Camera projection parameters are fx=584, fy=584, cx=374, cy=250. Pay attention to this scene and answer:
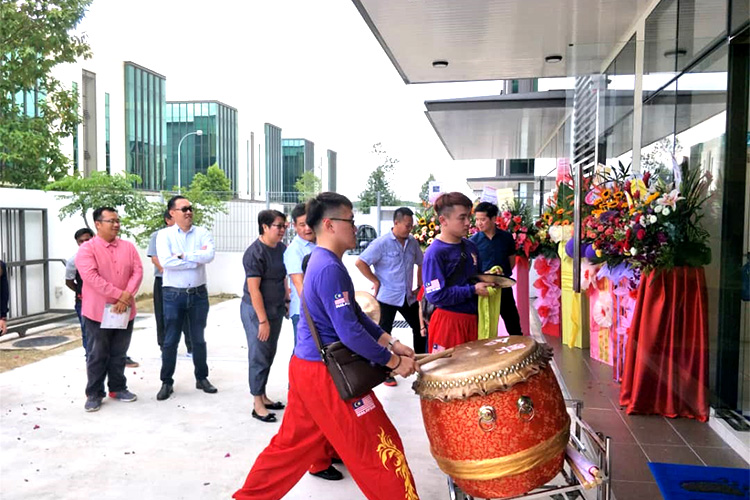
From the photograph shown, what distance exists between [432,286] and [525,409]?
5.45 feet

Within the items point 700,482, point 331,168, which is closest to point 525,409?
point 700,482

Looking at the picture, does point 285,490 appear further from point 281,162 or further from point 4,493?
point 281,162

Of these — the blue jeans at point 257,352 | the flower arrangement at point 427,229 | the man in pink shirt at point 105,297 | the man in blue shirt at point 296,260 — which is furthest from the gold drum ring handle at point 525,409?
the flower arrangement at point 427,229

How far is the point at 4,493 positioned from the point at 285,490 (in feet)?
6.07

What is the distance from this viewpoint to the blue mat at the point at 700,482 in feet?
10.2

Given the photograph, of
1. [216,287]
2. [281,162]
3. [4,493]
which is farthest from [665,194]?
[281,162]

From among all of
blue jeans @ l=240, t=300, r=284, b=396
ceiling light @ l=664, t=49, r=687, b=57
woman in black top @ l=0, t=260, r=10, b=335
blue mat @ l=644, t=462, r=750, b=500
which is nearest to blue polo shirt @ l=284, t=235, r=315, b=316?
blue jeans @ l=240, t=300, r=284, b=396

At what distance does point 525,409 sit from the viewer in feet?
7.30

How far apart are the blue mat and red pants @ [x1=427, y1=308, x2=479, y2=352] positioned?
1349 millimetres

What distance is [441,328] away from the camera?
156 inches

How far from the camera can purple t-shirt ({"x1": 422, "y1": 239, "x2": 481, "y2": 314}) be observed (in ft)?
12.4

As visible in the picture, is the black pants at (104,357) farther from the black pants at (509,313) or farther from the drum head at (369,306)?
the black pants at (509,313)

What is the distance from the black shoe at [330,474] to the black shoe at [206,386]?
2115 millimetres

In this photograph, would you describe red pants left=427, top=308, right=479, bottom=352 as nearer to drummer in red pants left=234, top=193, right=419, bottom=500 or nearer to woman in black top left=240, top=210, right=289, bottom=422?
drummer in red pants left=234, top=193, right=419, bottom=500
